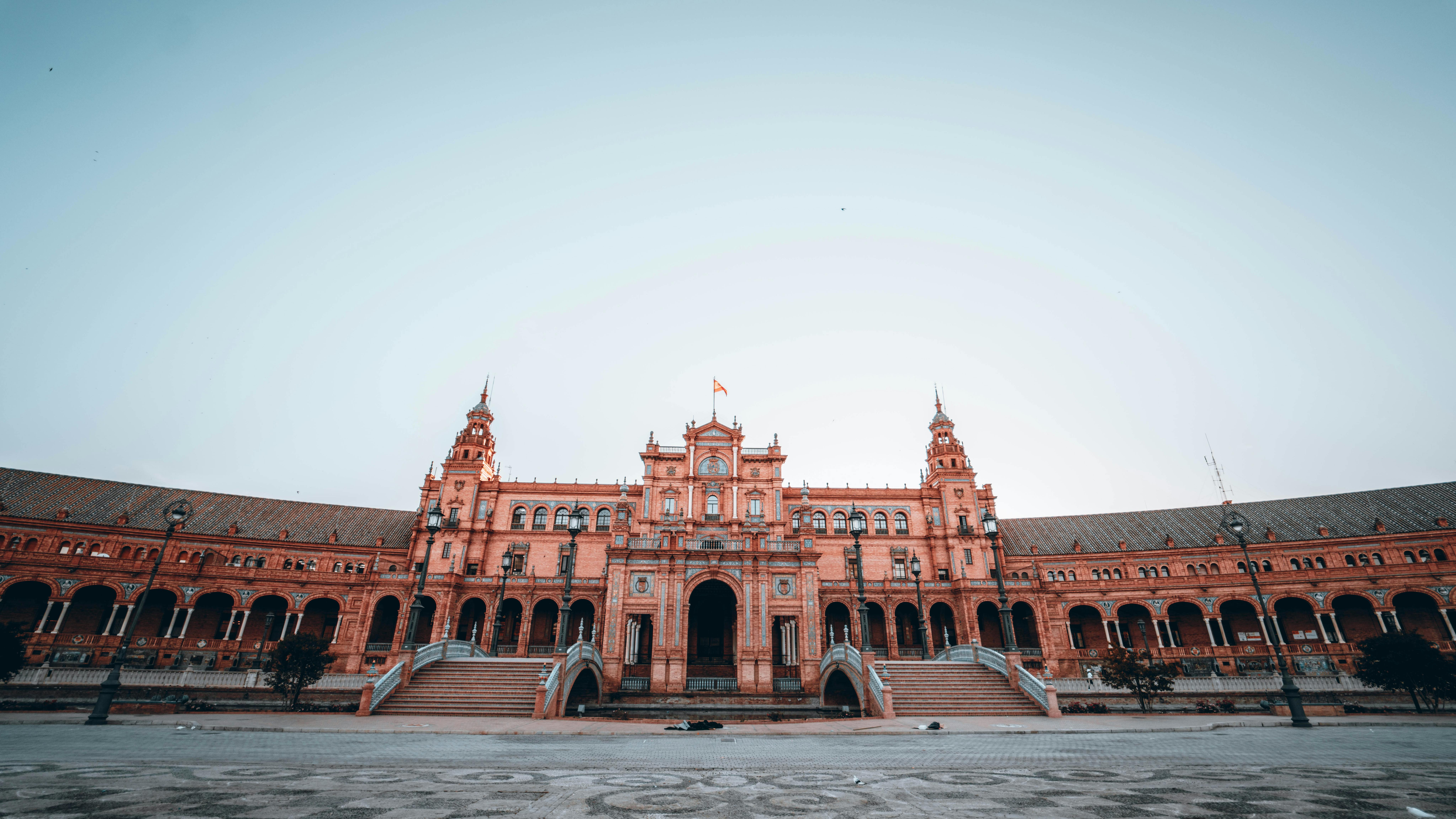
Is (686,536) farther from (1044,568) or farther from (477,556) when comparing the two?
(1044,568)

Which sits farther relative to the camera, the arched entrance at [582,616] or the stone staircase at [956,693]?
the arched entrance at [582,616]

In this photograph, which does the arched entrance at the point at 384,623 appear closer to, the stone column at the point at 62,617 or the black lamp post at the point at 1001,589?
the stone column at the point at 62,617

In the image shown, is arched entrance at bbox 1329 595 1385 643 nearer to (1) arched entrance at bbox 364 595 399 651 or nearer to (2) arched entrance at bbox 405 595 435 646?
(2) arched entrance at bbox 405 595 435 646

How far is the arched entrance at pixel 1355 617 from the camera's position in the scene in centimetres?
4306

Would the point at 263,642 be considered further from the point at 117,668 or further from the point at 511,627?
the point at 117,668

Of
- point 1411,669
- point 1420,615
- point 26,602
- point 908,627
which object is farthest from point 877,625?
point 26,602

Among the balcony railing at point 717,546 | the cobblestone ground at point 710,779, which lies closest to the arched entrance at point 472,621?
the balcony railing at point 717,546

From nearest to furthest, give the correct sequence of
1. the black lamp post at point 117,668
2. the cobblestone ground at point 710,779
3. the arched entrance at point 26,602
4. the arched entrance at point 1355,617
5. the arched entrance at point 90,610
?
the cobblestone ground at point 710,779 → the black lamp post at point 117,668 → the arched entrance at point 26,602 → the arched entrance at point 90,610 → the arched entrance at point 1355,617

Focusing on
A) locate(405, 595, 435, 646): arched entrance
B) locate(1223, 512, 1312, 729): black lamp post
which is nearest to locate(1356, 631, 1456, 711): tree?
locate(1223, 512, 1312, 729): black lamp post

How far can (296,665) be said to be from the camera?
23.1 metres

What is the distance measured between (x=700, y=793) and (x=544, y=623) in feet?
152

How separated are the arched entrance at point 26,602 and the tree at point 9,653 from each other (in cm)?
2737

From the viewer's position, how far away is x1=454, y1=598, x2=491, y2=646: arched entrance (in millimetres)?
46875

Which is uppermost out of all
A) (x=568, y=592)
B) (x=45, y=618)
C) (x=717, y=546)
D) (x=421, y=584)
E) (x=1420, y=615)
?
(x=717, y=546)
